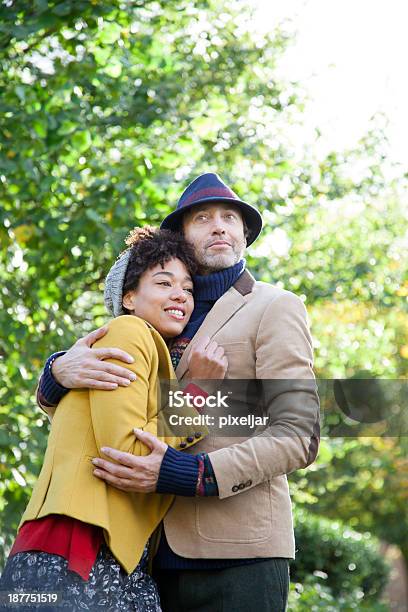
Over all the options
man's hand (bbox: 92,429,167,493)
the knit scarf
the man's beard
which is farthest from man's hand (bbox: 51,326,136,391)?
the man's beard

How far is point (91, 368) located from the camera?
8.84 feet

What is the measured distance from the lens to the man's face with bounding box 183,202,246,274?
3137mm

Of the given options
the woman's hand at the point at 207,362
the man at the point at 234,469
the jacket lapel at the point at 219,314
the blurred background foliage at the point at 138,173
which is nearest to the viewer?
the man at the point at 234,469

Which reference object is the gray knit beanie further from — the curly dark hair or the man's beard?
the man's beard

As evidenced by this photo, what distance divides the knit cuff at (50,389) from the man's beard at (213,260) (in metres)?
0.63

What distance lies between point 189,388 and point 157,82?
4666 millimetres

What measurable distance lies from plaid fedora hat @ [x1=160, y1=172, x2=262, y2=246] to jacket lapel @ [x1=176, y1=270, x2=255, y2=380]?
35 centimetres

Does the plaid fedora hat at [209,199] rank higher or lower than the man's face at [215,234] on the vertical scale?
higher

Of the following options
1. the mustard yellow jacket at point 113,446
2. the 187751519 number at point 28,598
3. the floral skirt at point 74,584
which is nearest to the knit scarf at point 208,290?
the mustard yellow jacket at point 113,446

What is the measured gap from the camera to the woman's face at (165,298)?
2.95 metres

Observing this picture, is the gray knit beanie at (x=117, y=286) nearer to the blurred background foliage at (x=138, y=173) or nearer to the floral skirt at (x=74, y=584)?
the floral skirt at (x=74, y=584)

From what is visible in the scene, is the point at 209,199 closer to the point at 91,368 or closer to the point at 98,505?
the point at 91,368

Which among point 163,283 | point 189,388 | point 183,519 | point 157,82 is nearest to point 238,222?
point 163,283

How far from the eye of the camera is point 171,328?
2945 mm
